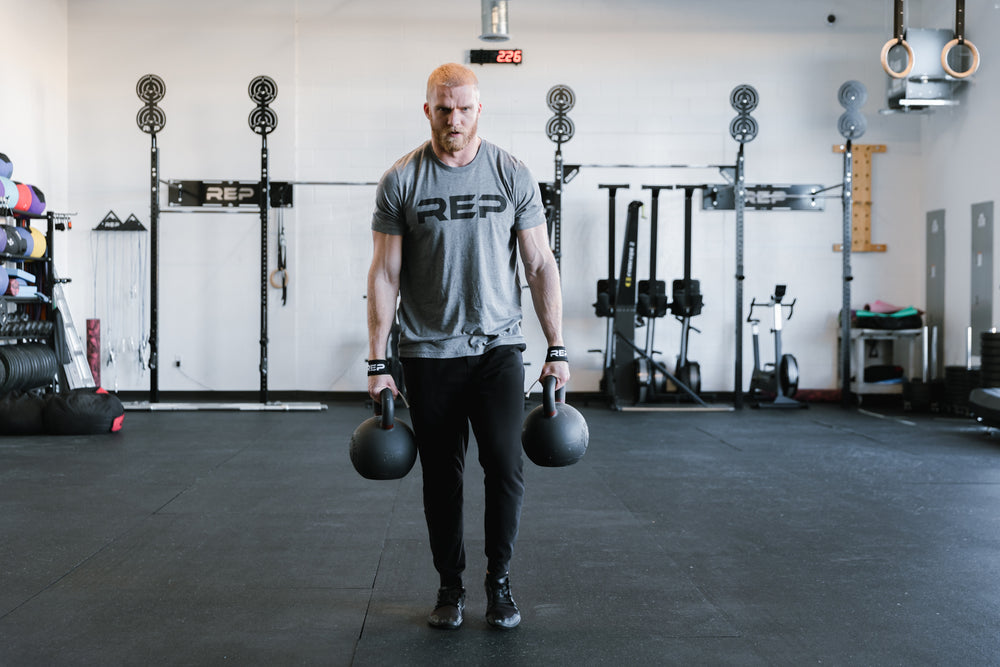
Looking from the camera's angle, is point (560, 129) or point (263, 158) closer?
point (263, 158)

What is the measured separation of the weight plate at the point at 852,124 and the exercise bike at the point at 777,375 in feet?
4.35

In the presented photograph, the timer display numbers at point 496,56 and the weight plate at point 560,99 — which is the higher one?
the timer display numbers at point 496,56

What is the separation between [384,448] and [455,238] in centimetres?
53

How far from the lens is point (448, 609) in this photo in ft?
7.20

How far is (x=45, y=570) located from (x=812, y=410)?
5901 millimetres

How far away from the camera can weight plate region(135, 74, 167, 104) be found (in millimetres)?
7180

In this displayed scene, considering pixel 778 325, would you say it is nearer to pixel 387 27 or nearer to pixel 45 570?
pixel 387 27

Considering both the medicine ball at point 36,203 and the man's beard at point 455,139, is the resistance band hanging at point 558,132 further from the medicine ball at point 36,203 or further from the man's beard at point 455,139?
the man's beard at point 455,139

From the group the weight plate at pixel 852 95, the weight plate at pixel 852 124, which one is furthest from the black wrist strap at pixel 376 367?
the weight plate at pixel 852 95

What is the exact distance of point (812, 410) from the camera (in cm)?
718

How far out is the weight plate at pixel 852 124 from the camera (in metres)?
7.19

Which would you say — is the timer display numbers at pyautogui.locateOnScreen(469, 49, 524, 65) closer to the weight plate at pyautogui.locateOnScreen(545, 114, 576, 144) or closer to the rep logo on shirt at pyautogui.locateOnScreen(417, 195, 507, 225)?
the weight plate at pyautogui.locateOnScreen(545, 114, 576, 144)

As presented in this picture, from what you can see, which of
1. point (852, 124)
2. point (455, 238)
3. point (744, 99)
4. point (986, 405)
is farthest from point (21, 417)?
point (852, 124)

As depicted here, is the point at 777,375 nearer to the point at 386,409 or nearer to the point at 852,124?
the point at 852,124
